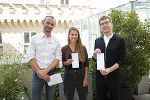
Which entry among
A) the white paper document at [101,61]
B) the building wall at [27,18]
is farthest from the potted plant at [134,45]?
the building wall at [27,18]

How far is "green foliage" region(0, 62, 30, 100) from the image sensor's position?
94.0 inches

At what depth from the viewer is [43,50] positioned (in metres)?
2.05

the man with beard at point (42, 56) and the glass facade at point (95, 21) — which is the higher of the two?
the glass facade at point (95, 21)

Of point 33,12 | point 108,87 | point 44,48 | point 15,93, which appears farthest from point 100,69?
point 33,12

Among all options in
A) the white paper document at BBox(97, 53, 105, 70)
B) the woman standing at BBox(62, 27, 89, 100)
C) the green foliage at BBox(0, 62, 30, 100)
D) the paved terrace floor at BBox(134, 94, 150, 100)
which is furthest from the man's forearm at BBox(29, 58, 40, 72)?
the paved terrace floor at BBox(134, 94, 150, 100)

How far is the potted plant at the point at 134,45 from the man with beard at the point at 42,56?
1.32 m

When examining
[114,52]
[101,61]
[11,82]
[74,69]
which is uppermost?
[114,52]

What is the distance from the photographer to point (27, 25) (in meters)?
15.5

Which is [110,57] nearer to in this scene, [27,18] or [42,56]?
[42,56]

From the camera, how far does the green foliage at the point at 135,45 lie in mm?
2695

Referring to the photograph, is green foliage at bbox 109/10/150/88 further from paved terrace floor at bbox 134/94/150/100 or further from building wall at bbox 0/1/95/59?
building wall at bbox 0/1/95/59

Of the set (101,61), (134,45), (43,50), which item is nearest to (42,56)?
(43,50)

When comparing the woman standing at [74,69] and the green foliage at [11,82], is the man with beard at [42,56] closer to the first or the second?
the woman standing at [74,69]

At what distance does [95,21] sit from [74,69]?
6.50 metres
